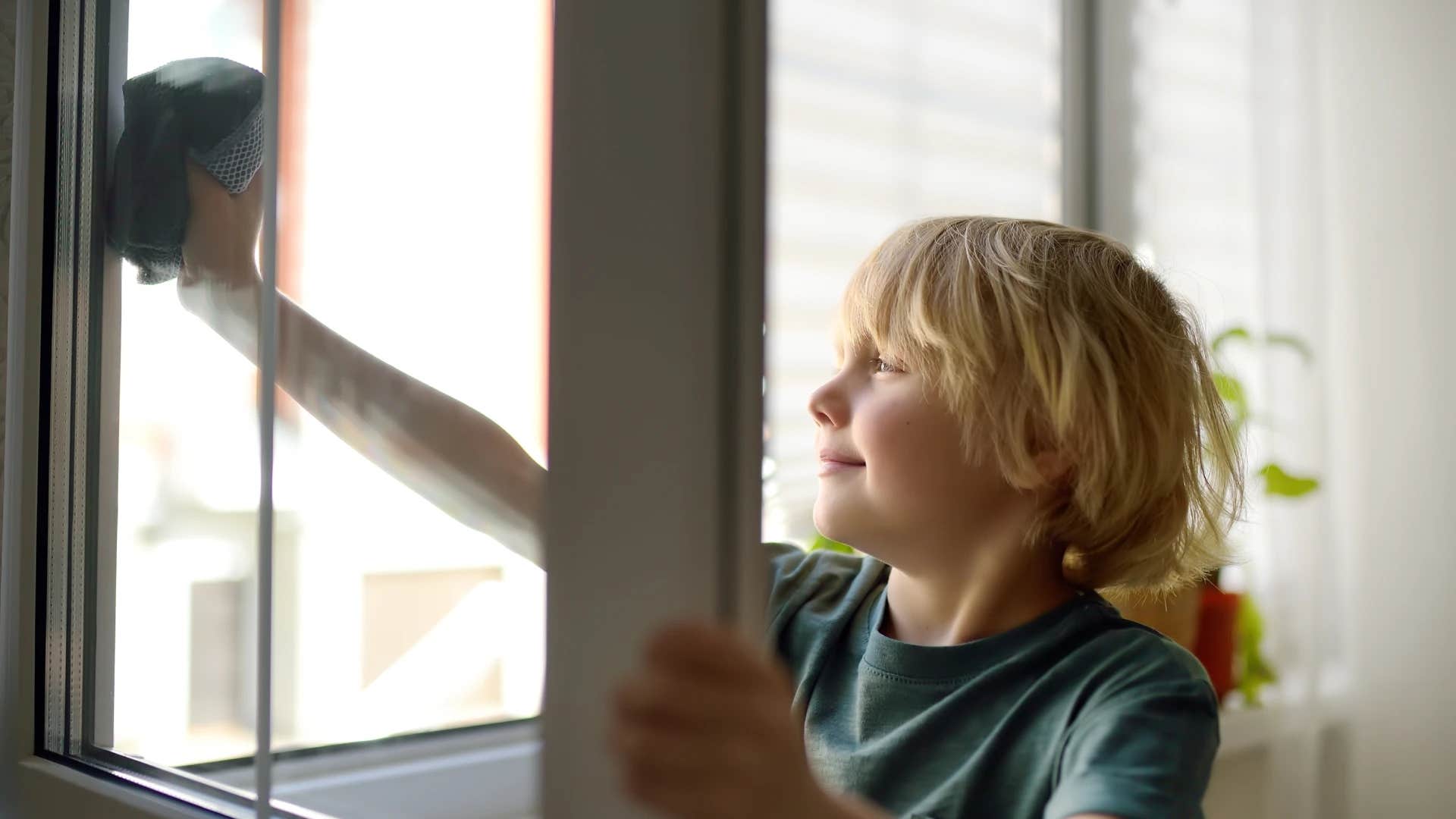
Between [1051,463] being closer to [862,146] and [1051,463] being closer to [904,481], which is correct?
[904,481]

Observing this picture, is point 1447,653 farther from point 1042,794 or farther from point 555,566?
point 555,566

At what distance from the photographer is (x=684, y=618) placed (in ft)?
0.93

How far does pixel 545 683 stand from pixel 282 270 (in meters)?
0.27

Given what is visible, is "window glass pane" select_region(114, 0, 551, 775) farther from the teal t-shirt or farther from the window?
the teal t-shirt

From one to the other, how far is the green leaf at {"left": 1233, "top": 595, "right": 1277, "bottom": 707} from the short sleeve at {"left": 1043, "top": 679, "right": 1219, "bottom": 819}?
3.67 ft

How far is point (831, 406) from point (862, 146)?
881mm

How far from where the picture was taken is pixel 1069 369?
2.68 ft

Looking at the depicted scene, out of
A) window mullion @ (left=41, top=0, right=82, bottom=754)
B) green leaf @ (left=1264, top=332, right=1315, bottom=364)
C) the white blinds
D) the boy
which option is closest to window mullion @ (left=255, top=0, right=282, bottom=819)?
window mullion @ (left=41, top=0, right=82, bottom=754)

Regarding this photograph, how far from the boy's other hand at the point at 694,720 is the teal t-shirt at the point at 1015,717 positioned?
0.43 meters

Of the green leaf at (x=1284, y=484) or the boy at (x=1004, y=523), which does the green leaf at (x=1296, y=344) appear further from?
the boy at (x=1004, y=523)

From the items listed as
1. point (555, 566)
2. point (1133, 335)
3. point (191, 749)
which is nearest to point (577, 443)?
point (555, 566)

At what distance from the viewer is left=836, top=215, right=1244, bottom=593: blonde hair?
2.76 ft

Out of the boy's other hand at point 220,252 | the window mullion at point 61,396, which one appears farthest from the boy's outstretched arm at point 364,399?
the window mullion at point 61,396

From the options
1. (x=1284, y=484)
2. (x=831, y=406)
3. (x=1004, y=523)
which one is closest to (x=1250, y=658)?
(x=1284, y=484)
